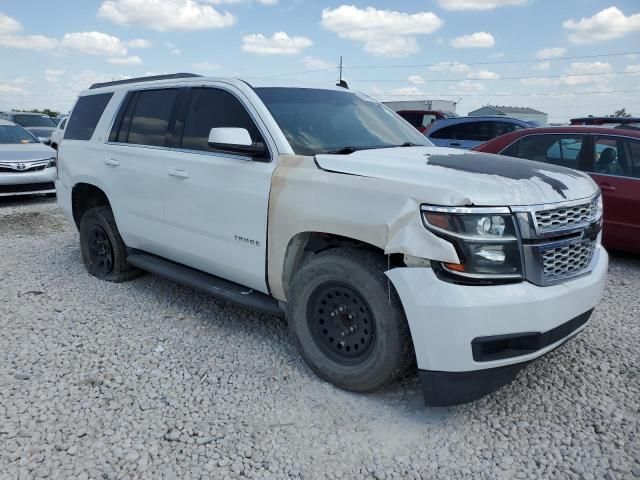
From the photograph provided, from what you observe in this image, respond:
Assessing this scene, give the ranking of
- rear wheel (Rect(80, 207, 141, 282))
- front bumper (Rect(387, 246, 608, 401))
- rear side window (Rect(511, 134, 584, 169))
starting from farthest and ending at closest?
rear side window (Rect(511, 134, 584, 169)) < rear wheel (Rect(80, 207, 141, 282)) < front bumper (Rect(387, 246, 608, 401))

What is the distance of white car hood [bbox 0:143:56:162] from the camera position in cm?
901

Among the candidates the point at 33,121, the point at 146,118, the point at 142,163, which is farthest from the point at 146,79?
the point at 33,121

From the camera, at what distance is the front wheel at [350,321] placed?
8.71 feet

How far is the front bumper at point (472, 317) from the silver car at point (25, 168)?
328 inches

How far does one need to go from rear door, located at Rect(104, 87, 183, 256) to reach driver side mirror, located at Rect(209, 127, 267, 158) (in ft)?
3.08

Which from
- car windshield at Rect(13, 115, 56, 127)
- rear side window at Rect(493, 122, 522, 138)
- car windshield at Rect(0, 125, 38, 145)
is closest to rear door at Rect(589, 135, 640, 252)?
rear side window at Rect(493, 122, 522, 138)

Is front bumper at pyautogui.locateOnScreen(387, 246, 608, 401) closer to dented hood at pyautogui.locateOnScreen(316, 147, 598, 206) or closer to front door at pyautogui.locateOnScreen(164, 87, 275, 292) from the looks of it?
dented hood at pyautogui.locateOnScreen(316, 147, 598, 206)

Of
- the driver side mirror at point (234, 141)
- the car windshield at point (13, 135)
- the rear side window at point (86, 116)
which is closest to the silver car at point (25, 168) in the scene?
the car windshield at point (13, 135)

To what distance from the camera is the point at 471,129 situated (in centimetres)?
1064

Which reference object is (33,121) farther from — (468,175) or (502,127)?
(468,175)

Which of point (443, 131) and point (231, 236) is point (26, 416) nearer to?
point (231, 236)

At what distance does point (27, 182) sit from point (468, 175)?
29.1 feet

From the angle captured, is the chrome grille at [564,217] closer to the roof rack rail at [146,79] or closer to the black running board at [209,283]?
the black running board at [209,283]

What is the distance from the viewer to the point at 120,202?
4.46 m
